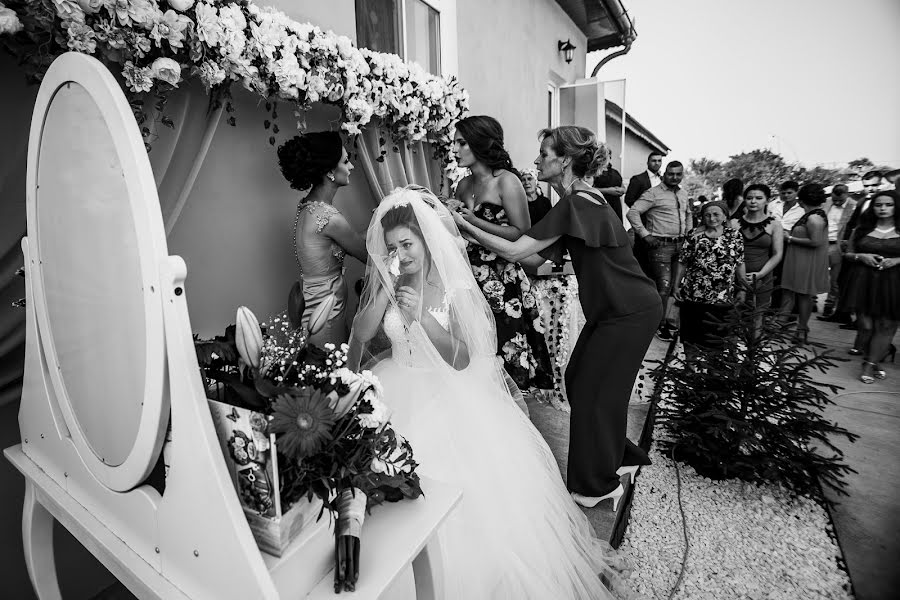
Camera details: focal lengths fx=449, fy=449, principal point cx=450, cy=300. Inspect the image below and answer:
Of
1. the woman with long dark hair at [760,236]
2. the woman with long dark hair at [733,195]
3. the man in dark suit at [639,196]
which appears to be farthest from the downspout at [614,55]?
the woman with long dark hair at [760,236]

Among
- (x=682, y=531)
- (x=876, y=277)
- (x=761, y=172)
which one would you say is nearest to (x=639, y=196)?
(x=876, y=277)

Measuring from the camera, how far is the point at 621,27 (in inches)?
333

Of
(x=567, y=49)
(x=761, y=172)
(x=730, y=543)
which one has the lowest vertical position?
(x=730, y=543)

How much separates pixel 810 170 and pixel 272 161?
15102mm

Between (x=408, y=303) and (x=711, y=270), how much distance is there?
3513 mm

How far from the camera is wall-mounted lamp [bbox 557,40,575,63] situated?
722 centimetres

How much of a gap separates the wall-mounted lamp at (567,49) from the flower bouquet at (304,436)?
7.70m

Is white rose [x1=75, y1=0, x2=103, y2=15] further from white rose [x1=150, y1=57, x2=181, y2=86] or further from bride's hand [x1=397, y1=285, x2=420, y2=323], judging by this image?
bride's hand [x1=397, y1=285, x2=420, y2=323]

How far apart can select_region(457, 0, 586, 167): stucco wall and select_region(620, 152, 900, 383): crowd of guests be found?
1.40 m

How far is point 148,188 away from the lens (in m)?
0.78

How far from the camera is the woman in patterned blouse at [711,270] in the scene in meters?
4.30

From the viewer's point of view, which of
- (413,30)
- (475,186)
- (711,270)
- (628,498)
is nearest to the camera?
(628,498)

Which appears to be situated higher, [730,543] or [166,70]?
[166,70]

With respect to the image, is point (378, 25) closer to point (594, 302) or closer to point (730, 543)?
point (594, 302)
